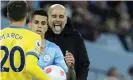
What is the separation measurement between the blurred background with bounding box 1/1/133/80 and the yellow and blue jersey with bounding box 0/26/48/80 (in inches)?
243

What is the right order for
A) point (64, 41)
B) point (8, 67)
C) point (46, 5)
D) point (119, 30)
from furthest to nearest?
point (119, 30) → point (46, 5) → point (64, 41) → point (8, 67)

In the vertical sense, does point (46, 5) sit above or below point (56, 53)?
below

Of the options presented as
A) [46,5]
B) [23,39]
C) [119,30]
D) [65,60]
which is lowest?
[119,30]

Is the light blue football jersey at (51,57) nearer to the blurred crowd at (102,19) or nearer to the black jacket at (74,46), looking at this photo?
the black jacket at (74,46)

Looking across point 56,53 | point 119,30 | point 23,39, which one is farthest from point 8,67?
point 119,30

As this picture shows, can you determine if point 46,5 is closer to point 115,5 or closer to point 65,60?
point 115,5

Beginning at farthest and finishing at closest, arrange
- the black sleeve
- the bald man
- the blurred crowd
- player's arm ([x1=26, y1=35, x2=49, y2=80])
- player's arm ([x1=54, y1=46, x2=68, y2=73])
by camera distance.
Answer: the blurred crowd → the black sleeve → the bald man → player's arm ([x1=54, y1=46, x2=68, y2=73]) → player's arm ([x1=26, y1=35, x2=49, y2=80])

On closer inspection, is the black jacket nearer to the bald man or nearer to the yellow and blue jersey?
the bald man

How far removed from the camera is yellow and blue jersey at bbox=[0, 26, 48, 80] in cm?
550

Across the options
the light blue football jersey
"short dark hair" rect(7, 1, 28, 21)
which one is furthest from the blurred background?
"short dark hair" rect(7, 1, 28, 21)

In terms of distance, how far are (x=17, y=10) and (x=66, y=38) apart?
49.5 inches

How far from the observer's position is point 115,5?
14.4 m

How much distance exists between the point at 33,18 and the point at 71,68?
63cm

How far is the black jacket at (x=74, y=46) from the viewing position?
6.69 meters
